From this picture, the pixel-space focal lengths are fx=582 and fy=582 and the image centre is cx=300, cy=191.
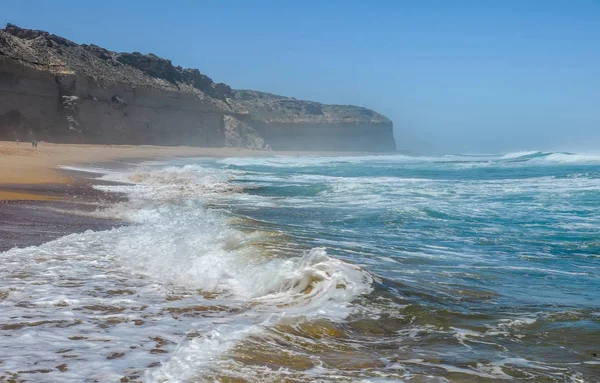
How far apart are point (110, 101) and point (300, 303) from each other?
146ft

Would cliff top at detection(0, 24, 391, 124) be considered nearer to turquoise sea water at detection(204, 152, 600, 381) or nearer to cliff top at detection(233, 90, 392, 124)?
cliff top at detection(233, 90, 392, 124)

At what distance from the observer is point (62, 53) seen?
4759 centimetres

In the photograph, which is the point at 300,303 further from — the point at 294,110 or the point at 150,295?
the point at 294,110

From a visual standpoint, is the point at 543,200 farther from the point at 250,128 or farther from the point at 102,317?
the point at 250,128

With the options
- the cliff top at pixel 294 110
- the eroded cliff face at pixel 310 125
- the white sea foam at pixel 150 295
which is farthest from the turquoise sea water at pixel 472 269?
the cliff top at pixel 294 110

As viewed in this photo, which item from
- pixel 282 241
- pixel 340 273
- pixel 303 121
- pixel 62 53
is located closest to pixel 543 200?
pixel 282 241

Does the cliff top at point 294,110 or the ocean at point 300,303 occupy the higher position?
the cliff top at point 294,110

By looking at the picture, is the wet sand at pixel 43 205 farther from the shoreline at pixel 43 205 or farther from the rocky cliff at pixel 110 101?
the rocky cliff at pixel 110 101

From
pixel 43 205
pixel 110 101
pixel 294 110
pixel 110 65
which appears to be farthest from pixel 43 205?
pixel 294 110

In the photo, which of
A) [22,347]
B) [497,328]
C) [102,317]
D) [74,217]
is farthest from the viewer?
[74,217]

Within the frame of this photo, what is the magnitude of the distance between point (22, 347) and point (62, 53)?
48.9 m

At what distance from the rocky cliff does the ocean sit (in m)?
31.0

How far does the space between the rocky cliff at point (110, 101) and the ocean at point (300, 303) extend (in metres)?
31.0

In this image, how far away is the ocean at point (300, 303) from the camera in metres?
3.72
